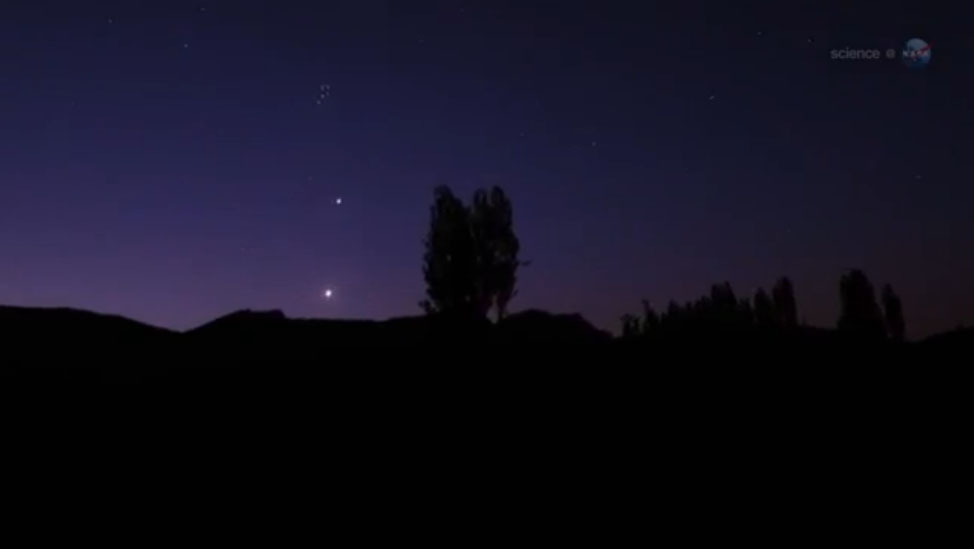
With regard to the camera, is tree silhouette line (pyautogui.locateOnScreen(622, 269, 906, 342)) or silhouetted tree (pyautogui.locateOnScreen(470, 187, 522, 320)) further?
tree silhouette line (pyautogui.locateOnScreen(622, 269, 906, 342))

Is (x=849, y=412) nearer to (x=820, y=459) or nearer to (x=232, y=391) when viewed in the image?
(x=820, y=459)

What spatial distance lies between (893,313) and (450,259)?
125 ft

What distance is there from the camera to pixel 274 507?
5.73 metres

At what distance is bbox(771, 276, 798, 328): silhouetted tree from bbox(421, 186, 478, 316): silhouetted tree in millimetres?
35315

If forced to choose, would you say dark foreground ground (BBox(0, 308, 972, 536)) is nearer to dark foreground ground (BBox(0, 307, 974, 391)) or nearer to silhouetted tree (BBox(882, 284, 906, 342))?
dark foreground ground (BBox(0, 307, 974, 391))

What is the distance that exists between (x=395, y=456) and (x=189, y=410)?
10.8 feet

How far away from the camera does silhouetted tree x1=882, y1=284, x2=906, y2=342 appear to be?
48438mm

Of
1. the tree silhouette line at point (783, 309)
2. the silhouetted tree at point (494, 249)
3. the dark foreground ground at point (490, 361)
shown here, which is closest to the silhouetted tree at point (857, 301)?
the tree silhouette line at point (783, 309)

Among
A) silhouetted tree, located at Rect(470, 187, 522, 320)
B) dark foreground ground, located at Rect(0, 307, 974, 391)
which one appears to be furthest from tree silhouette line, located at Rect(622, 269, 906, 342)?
dark foreground ground, located at Rect(0, 307, 974, 391)

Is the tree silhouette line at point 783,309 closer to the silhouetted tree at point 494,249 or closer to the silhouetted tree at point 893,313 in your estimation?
the silhouetted tree at point 893,313

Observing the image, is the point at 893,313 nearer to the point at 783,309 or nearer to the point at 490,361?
the point at 783,309

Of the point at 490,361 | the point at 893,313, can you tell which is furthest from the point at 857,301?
the point at 490,361

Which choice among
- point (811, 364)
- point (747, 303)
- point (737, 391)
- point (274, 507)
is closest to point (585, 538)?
point (274, 507)

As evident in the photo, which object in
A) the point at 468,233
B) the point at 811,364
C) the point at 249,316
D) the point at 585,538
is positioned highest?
the point at 468,233
